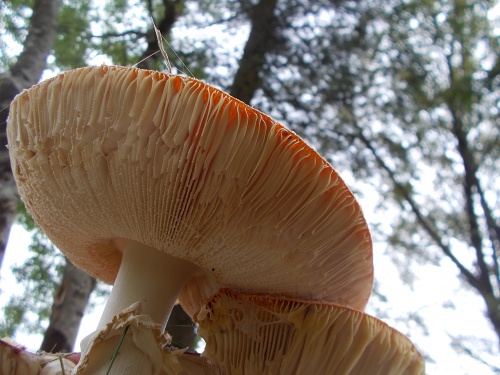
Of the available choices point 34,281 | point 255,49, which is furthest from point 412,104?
point 34,281

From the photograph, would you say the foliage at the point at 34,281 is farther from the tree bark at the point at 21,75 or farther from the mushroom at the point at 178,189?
the mushroom at the point at 178,189

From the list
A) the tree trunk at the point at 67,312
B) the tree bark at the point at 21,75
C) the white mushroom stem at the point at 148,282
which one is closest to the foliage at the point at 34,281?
the tree trunk at the point at 67,312

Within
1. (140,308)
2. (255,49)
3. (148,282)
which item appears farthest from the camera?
(255,49)

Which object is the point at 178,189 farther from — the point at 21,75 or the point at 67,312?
the point at 67,312

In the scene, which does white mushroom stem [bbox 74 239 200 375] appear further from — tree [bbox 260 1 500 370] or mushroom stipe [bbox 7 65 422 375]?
tree [bbox 260 1 500 370]

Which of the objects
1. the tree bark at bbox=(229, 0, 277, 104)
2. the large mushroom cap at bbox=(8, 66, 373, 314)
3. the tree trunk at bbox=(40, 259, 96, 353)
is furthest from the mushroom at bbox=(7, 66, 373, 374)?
the tree bark at bbox=(229, 0, 277, 104)

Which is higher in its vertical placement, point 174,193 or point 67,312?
point 174,193

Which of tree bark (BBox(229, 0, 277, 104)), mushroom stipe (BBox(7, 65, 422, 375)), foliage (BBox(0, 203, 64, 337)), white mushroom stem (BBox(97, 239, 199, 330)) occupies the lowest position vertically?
foliage (BBox(0, 203, 64, 337))
